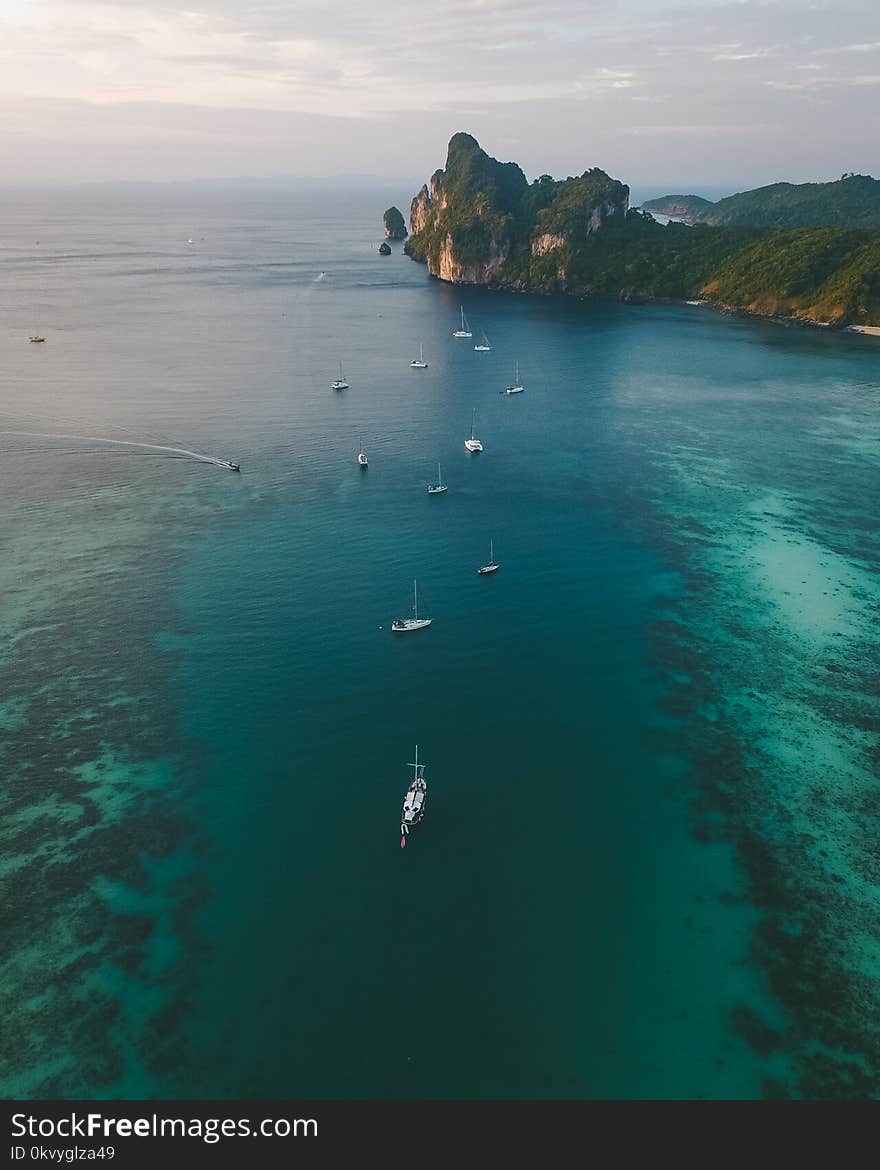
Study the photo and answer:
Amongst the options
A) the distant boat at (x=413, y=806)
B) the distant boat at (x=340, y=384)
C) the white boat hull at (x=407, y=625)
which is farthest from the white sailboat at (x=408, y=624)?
the distant boat at (x=340, y=384)

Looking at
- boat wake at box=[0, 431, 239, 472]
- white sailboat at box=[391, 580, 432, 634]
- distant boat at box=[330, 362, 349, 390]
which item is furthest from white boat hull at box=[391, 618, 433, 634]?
distant boat at box=[330, 362, 349, 390]

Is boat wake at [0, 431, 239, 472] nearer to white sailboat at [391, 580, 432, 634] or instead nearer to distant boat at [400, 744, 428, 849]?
white sailboat at [391, 580, 432, 634]

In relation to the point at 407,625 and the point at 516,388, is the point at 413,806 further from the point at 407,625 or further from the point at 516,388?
the point at 516,388

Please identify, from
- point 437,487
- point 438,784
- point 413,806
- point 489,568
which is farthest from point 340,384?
point 413,806

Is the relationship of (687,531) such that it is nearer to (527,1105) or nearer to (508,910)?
(508,910)

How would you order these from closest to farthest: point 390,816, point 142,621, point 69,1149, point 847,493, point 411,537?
point 69,1149, point 390,816, point 142,621, point 411,537, point 847,493

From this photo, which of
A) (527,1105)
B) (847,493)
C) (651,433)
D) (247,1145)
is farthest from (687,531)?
(247,1145)
